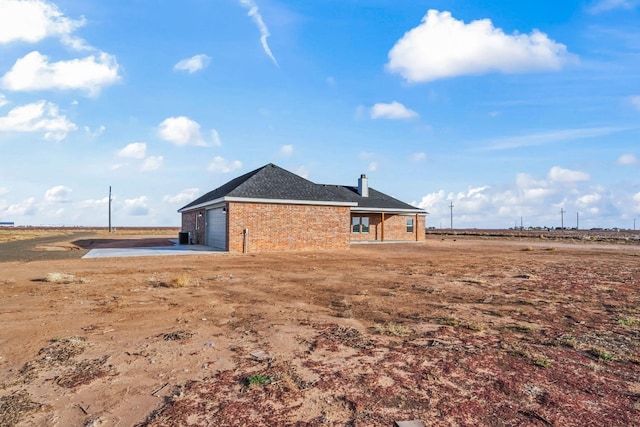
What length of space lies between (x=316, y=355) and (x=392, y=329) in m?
1.66

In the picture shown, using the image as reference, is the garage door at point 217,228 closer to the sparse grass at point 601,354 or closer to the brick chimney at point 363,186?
the brick chimney at point 363,186

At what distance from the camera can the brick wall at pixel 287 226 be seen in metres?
A: 21.5

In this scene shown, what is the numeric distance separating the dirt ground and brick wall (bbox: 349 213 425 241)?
77.1 ft

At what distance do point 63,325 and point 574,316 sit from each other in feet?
29.0

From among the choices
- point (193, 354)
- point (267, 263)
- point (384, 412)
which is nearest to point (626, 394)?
point (384, 412)

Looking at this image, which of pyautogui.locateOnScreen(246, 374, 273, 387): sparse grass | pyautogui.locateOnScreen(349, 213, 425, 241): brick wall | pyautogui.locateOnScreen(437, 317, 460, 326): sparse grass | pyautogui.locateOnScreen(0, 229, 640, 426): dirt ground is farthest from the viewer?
pyautogui.locateOnScreen(349, 213, 425, 241): brick wall

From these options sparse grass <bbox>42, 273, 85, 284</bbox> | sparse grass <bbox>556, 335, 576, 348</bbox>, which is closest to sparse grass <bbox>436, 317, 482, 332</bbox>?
sparse grass <bbox>556, 335, 576, 348</bbox>

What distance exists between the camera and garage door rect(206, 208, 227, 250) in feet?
73.1

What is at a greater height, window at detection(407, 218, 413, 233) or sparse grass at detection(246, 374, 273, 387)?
window at detection(407, 218, 413, 233)

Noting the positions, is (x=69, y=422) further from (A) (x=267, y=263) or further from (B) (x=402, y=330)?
(A) (x=267, y=263)

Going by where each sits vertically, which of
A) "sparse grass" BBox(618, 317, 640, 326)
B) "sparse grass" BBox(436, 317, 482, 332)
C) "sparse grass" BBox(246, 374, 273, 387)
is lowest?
"sparse grass" BBox(618, 317, 640, 326)

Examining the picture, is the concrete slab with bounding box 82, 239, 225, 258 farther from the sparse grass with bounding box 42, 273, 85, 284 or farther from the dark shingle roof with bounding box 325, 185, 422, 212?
the dark shingle roof with bounding box 325, 185, 422, 212

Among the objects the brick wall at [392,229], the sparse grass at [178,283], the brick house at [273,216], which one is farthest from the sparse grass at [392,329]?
the brick wall at [392,229]

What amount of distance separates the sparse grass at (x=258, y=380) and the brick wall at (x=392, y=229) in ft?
95.3
